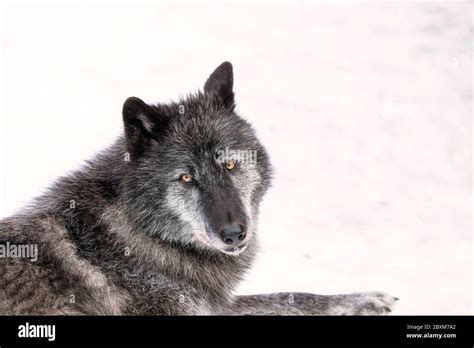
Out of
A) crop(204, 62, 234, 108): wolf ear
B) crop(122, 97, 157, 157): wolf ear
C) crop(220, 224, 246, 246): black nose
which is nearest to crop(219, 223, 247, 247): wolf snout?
crop(220, 224, 246, 246): black nose

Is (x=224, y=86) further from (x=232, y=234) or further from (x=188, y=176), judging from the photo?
(x=232, y=234)

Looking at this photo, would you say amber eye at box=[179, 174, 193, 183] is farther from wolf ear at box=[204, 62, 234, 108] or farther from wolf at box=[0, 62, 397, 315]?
wolf ear at box=[204, 62, 234, 108]

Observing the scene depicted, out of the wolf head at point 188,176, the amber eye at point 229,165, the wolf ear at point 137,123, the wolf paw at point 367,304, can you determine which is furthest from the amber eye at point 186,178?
the wolf paw at point 367,304

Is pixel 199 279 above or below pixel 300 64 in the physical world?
below

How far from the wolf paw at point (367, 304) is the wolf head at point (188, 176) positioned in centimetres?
127

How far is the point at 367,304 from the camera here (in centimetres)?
651

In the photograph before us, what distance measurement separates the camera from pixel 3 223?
5781mm

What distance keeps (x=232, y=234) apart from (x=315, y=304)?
1413 millimetres

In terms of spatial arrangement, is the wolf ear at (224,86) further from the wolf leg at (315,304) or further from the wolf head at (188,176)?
the wolf leg at (315,304)

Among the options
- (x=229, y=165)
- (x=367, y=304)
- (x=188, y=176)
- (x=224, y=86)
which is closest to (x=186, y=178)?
(x=188, y=176)

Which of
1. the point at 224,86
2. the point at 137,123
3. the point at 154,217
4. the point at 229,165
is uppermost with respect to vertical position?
the point at 224,86
